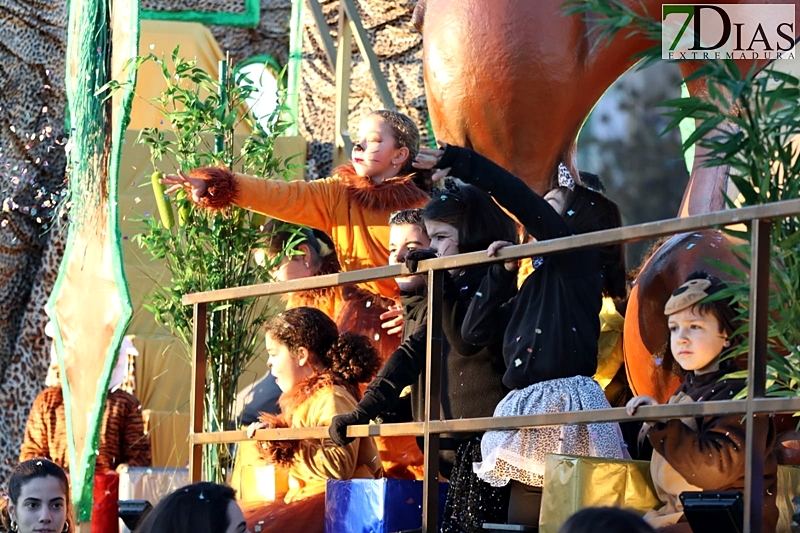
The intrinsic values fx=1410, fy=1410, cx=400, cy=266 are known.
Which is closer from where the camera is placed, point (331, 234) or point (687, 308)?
point (687, 308)

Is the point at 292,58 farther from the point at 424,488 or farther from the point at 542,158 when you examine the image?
the point at 424,488

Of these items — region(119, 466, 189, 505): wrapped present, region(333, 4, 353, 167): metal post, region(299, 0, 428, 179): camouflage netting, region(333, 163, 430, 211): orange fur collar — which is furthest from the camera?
Result: region(299, 0, 428, 179): camouflage netting

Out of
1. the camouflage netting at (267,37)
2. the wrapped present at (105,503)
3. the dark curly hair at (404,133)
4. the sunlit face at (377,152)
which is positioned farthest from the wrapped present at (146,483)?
the camouflage netting at (267,37)

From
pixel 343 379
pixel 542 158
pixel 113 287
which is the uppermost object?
pixel 542 158

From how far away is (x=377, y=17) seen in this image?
1101 centimetres

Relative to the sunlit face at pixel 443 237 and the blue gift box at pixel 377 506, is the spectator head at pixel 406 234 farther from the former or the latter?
the blue gift box at pixel 377 506

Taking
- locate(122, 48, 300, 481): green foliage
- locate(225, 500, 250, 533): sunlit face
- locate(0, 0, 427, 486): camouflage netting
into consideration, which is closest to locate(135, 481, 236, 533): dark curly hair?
locate(225, 500, 250, 533): sunlit face

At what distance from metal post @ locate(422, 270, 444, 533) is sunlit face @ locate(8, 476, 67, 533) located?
1.32 meters

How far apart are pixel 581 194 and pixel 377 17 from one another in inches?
267

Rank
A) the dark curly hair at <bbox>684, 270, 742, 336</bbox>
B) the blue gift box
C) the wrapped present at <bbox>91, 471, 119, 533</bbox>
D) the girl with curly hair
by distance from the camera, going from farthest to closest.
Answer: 1. the wrapped present at <bbox>91, 471, 119, 533</bbox>
2. the girl with curly hair
3. the blue gift box
4. the dark curly hair at <bbox>684, 270, 742, 336</bbox>

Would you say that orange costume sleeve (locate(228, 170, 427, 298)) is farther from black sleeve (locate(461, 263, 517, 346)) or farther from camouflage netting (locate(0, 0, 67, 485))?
camouflage netting (locate(0, 0, 67, 485))

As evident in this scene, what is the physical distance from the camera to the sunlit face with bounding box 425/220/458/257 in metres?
4.21

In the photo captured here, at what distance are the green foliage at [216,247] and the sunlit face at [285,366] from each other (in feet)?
1.66

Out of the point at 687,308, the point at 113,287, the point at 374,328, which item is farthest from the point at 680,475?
the point at 113,287
